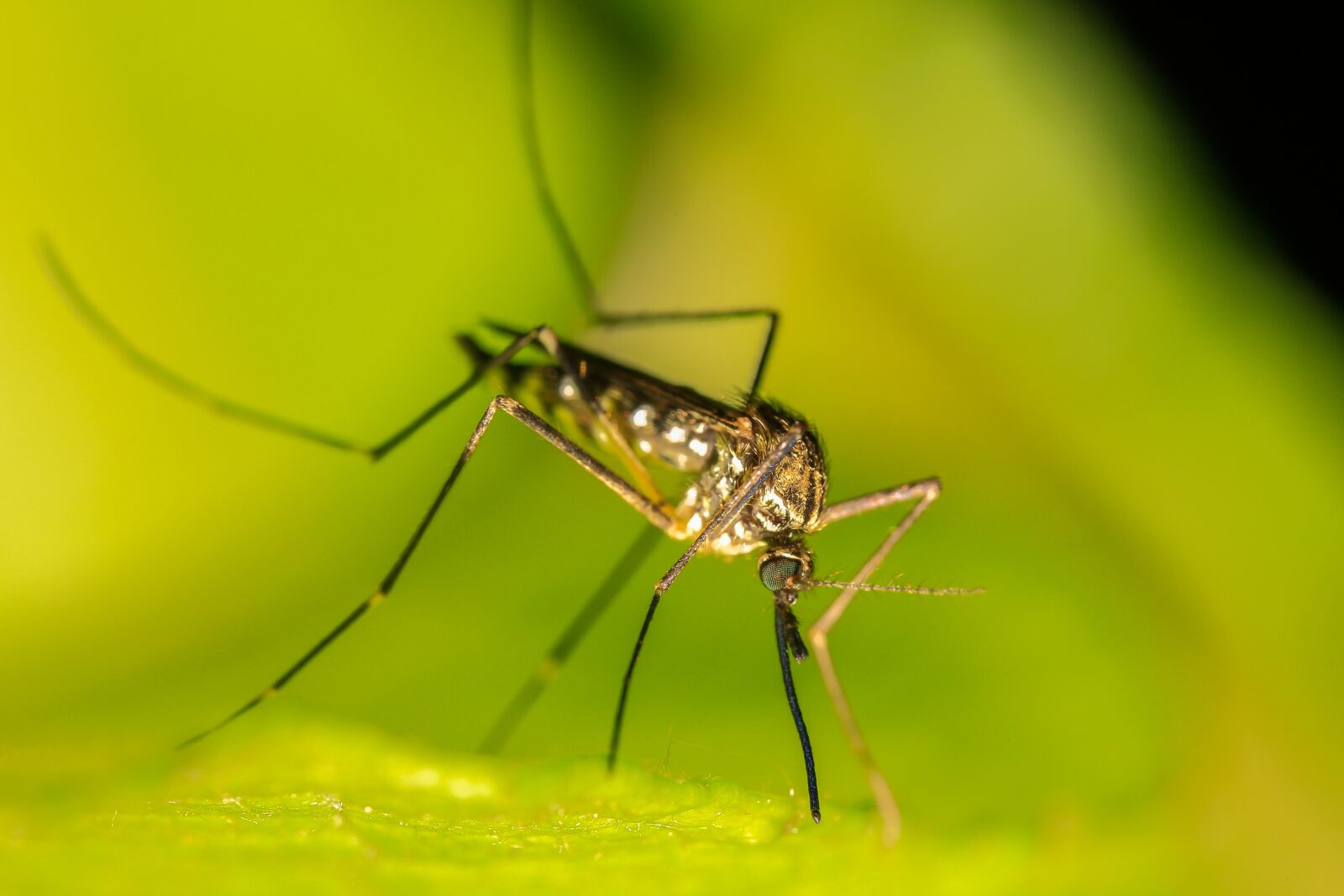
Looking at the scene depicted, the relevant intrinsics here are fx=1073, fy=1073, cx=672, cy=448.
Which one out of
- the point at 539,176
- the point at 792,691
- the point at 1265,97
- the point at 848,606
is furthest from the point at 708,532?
the point at 1265,97

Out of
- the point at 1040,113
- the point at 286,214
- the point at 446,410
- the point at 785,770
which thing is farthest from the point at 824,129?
the point at 785,770

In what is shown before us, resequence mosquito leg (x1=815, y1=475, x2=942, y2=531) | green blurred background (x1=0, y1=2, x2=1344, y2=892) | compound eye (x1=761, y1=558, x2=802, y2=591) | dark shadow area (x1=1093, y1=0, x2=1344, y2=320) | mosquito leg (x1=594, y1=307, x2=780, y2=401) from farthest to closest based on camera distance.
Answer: dark shadow area (x1=1093, y1=0, x2=1344, y2=320) < mosquito leg (x1=594, y1=307, x2=780, y2=401) < mosquito leg (x1=815, y1=475, x2=942, y2=531) < compound eye (x1=761, y1=558, x2=802, y2=591) < green blurred background (x1=0, y1=2, x2=1344, y2=892)

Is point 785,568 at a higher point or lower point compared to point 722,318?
lower

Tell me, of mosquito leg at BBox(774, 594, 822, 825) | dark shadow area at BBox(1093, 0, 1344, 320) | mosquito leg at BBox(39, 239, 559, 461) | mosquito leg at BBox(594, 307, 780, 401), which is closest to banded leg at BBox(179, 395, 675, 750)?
mosquito leg at BBox(39, 239, 559, 461)

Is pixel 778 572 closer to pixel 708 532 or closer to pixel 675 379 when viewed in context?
pixel 708 532

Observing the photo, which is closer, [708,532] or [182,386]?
[182,386]

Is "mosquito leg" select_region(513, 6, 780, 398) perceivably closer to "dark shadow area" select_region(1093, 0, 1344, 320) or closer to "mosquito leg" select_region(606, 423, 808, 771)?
"mosquito leg" select_region(606, 423, 808, 771)
